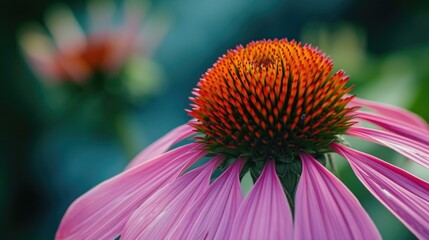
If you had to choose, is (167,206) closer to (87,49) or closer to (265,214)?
(265,214)

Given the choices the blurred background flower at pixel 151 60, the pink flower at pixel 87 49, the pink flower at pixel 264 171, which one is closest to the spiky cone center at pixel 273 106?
the pink flower at pixel 264 171

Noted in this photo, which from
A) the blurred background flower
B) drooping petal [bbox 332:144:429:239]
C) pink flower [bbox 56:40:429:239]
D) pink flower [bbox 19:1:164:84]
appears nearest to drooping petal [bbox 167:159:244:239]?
pink flower [bbox 56:40:429:239]

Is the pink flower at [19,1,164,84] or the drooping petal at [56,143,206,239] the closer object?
the drooping petal at [56,143,206,239]

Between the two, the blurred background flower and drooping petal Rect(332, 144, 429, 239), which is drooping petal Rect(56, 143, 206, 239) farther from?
the blurred background flower

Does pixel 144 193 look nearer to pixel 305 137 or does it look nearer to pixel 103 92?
pixel 305 137

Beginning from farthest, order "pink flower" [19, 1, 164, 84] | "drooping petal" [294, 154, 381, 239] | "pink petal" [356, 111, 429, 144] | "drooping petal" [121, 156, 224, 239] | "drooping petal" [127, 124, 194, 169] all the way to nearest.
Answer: "pink flower" [19, 1, 164, 84] → "drooping petal" [127, 124, 194, 169] → "pink petal" [356, 111, 429, 144] → "drooping petal" [121, 156, 224, 239] → "drooping petal" [294, 154, 381, 239]

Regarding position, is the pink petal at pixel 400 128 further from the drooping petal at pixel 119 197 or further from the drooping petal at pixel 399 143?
the drooping petal at pixel 119 197
